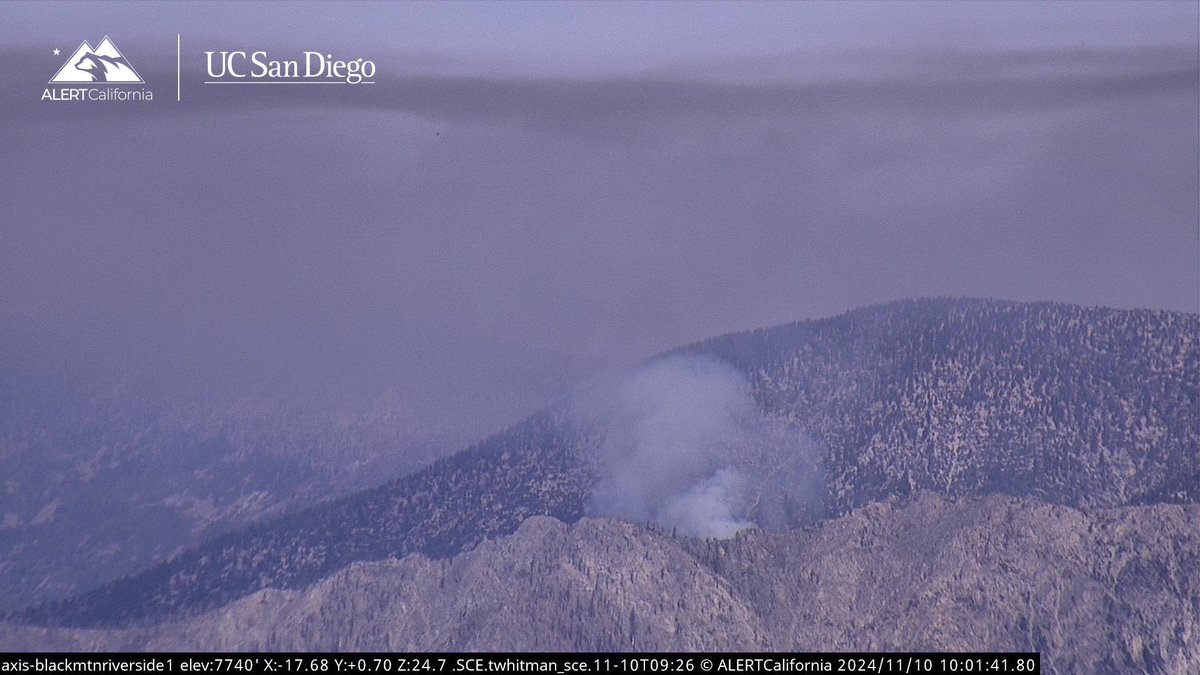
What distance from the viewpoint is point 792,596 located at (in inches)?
3250

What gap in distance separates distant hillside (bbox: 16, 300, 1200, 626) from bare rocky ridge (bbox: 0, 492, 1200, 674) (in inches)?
79.1

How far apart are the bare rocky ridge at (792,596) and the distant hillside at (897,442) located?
2.01 m

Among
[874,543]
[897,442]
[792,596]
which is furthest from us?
[897,442]

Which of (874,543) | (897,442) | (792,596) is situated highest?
(897,442)

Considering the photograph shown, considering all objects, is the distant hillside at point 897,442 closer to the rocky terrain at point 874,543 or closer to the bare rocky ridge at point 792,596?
the rocky terrain at point 874,543

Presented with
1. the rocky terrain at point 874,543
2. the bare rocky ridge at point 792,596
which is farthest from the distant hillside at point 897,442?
the bare rocky ridge at point 792,596

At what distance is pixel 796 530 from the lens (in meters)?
86.9

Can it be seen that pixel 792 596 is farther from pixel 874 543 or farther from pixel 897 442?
pixel 897 442

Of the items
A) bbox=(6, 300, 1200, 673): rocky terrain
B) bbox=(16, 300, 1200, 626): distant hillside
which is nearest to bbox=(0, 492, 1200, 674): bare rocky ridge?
bbox=(6, 300, 1200, 673): rocky terrain

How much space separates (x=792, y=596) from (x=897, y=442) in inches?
619

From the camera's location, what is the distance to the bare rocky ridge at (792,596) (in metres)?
78.9

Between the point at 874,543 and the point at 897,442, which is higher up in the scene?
the point at 897,442

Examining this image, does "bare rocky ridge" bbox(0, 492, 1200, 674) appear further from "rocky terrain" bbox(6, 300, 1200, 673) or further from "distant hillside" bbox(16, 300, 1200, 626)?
"distant hillside" bbox(16, 300, 1200, 626)

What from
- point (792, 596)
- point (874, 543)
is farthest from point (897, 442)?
point (792, 596)
